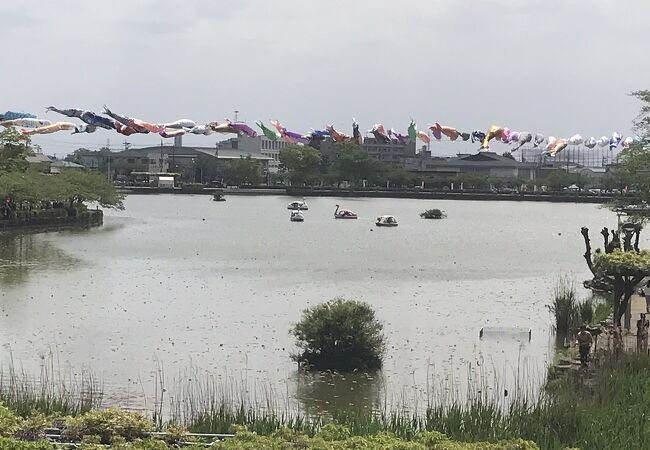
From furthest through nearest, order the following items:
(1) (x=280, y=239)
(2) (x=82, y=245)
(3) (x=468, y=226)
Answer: (3) (x=468, y=226), (1) (x=280, y=239), (2) (x=82, y=245)

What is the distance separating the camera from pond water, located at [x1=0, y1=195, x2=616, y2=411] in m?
13.2

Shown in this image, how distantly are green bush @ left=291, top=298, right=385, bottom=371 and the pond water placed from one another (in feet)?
1.26

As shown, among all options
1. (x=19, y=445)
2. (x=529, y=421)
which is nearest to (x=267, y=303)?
(x=529, y=421)

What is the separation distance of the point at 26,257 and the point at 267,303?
483 inches

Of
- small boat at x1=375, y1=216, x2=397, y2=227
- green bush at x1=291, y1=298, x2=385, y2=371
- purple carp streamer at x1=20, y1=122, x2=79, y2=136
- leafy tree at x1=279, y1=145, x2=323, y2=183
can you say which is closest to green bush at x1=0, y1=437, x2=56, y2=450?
green bush at x1=291, y1=298, x2=385, y2=371

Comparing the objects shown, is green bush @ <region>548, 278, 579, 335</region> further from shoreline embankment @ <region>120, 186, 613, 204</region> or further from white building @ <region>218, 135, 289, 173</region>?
white building @ <region>218, 135, 289, 173</region>

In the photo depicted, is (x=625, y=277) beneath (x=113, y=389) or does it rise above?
above

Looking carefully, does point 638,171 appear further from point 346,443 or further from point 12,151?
point 12,151

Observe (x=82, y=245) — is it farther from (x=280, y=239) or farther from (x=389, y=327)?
(x=389, y=327)

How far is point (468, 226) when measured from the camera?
55594mm

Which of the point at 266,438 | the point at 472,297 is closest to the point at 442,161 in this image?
the point at 472,297

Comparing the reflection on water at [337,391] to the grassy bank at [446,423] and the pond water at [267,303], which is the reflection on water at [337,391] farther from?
the grassy bank at [446,423]

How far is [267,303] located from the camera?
67.7ft

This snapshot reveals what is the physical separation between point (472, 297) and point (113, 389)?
1200 cm
